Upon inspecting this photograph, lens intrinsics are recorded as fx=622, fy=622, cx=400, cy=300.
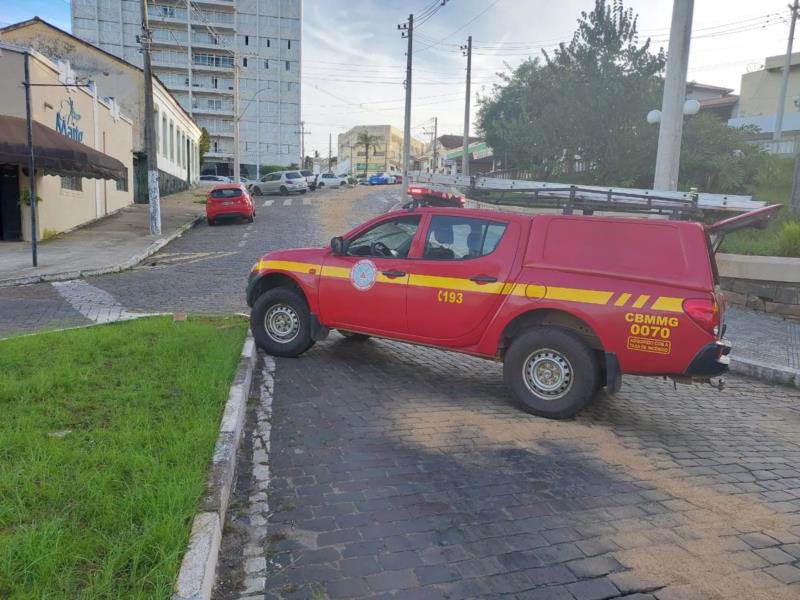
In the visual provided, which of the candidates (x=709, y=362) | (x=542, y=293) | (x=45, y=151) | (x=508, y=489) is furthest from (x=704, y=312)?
(x=45, y=151)

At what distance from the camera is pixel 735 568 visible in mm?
3254

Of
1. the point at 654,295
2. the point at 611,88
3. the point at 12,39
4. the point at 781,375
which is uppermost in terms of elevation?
the point at 12,39

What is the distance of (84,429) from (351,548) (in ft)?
7.17

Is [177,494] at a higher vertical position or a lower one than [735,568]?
higher

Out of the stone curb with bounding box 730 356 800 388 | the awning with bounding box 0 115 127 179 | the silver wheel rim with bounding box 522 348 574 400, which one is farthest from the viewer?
the awning with bounding box 0 115 127 179

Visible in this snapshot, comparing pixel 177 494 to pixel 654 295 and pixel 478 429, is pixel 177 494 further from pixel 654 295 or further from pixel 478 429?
pixel 654 295

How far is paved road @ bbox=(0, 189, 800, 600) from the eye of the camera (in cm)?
312

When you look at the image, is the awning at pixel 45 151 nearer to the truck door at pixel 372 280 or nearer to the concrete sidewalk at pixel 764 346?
the truck door at pixel 372 280

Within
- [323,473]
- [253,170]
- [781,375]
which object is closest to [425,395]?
[323,473]

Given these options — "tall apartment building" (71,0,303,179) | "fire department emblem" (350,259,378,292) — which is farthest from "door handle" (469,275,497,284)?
"tall apartment building" (71,0,303,179)

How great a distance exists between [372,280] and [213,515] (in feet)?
11.3

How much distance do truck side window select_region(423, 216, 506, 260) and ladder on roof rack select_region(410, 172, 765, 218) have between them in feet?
3.70

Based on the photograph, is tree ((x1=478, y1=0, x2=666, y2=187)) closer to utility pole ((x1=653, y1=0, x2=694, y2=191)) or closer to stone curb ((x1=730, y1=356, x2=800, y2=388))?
utility pole ((x1=653, y1=0, x2=694, y2=191))

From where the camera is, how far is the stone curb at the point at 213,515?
2.68m
